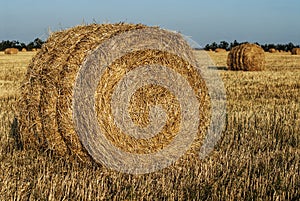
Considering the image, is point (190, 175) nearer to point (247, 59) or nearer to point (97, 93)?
point (97, 93)

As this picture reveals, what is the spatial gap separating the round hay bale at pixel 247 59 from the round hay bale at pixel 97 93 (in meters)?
13.1

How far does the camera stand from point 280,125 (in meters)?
6.47

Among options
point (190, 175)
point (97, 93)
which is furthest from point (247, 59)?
point (190, 175)

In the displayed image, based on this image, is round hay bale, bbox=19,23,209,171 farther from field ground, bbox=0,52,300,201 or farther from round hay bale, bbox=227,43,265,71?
round hay bale, bbox=227,43,265,71

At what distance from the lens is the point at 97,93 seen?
446cm

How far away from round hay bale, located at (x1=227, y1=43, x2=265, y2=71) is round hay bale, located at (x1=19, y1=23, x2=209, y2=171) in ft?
42.9

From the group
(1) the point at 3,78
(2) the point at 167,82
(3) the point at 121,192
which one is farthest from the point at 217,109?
(1) the point at 3,78

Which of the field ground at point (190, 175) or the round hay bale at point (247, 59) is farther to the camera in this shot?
the round hay bale at point (247, 59)

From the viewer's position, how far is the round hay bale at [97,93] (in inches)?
175

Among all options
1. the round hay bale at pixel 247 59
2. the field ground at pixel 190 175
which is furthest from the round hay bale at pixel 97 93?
the round hay bale at pixel 247 59

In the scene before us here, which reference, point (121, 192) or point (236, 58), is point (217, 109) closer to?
point (121, 192)

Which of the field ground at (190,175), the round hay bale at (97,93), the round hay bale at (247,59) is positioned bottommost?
the field ground at (190,175)

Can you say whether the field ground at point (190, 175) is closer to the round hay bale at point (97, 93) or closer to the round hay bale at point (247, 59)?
the round hay bale at point (97, 93)

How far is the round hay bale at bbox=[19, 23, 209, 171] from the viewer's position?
4.46 meters
